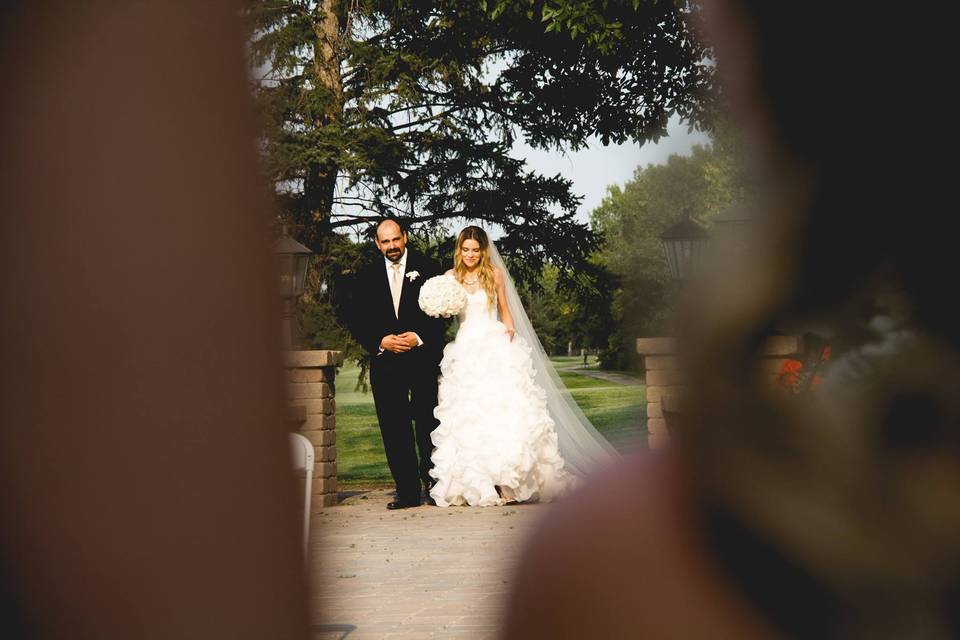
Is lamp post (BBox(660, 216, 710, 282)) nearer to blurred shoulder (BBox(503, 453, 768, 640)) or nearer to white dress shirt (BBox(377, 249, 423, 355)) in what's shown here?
blurred shoulder (BBox(503, 453, 768, 640))

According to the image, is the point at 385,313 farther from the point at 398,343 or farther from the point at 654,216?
the point at 654,216

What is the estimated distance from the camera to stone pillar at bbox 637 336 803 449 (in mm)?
191

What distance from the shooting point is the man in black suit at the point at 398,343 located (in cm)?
968

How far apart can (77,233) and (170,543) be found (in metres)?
0.07

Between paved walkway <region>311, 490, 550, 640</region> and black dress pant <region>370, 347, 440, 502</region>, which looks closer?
paved walkway <region>311, 490, 550, 640</region>

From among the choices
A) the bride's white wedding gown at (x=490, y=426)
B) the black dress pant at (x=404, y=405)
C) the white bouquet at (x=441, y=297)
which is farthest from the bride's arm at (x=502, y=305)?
the black dress pant at (x=404, y=405)

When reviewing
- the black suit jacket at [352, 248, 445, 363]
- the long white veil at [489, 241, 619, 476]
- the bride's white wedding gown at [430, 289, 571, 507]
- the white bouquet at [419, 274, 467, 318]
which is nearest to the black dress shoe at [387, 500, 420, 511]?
the bride's white wedding gown at [430, 289, 571, 507]

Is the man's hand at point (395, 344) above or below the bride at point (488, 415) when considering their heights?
above

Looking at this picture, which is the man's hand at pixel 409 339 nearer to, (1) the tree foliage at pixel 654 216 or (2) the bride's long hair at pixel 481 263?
(2) the bride's long hair at pixel 481 263

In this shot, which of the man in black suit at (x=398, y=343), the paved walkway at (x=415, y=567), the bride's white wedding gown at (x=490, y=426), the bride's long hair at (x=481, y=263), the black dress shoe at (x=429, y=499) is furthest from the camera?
the bride's long hair at (x=481, y=263)

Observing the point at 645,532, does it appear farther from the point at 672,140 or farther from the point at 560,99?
the point at 560,99

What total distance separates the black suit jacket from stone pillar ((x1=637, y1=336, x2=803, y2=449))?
948 centimetres

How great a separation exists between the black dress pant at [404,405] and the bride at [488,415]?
17 centimetres

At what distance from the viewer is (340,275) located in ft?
56.6
